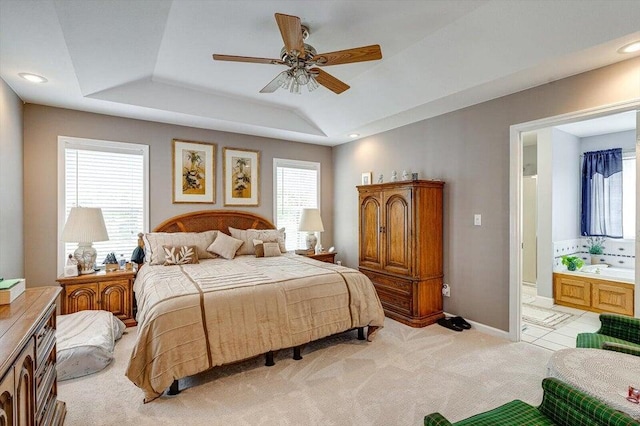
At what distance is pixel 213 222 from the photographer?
4781 mm

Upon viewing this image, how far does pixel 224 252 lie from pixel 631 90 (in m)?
4.50

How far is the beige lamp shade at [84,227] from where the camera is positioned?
3395 millimetres

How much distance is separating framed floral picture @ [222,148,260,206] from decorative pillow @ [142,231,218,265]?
0.79 m

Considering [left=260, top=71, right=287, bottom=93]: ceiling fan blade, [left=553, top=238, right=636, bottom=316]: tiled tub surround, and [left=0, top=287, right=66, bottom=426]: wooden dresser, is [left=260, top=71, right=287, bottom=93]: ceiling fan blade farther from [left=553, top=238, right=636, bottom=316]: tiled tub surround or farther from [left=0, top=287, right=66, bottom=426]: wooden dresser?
[left=553, top=238, right=636, bottom=316]: tiled tub surround

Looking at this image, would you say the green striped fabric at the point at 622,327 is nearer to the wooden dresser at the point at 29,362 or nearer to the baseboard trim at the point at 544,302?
the baseboard trim at the point at 544,302

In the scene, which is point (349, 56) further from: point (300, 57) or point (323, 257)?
point (323, 257)

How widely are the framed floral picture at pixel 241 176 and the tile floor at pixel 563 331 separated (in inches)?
164

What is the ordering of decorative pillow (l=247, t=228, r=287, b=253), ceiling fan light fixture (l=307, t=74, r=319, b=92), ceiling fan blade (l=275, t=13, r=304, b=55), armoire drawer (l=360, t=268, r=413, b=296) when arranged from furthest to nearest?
1. decorative pillow (l=247, t=228, r=287, b=253)
2. armoire drawer (l=360, t=268, r=413, b=296)
3. ceiling fan light fixture (l=307, t=74, r=319, b=92)
4. ceiling fan blade (l=275, t=13, r=304, b=55)

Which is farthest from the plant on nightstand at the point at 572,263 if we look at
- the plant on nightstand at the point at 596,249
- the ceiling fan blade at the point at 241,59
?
the ceiling fan blade at the point at 241,59

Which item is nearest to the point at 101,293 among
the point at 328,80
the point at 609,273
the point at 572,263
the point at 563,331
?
the point at 328,80

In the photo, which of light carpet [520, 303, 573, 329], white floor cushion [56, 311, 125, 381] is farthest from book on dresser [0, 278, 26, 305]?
light carpet [520, 303, 573, 329]

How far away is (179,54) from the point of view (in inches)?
122

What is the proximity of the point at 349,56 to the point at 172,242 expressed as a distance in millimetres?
3098

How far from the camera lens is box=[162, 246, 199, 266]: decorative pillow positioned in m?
3.77
